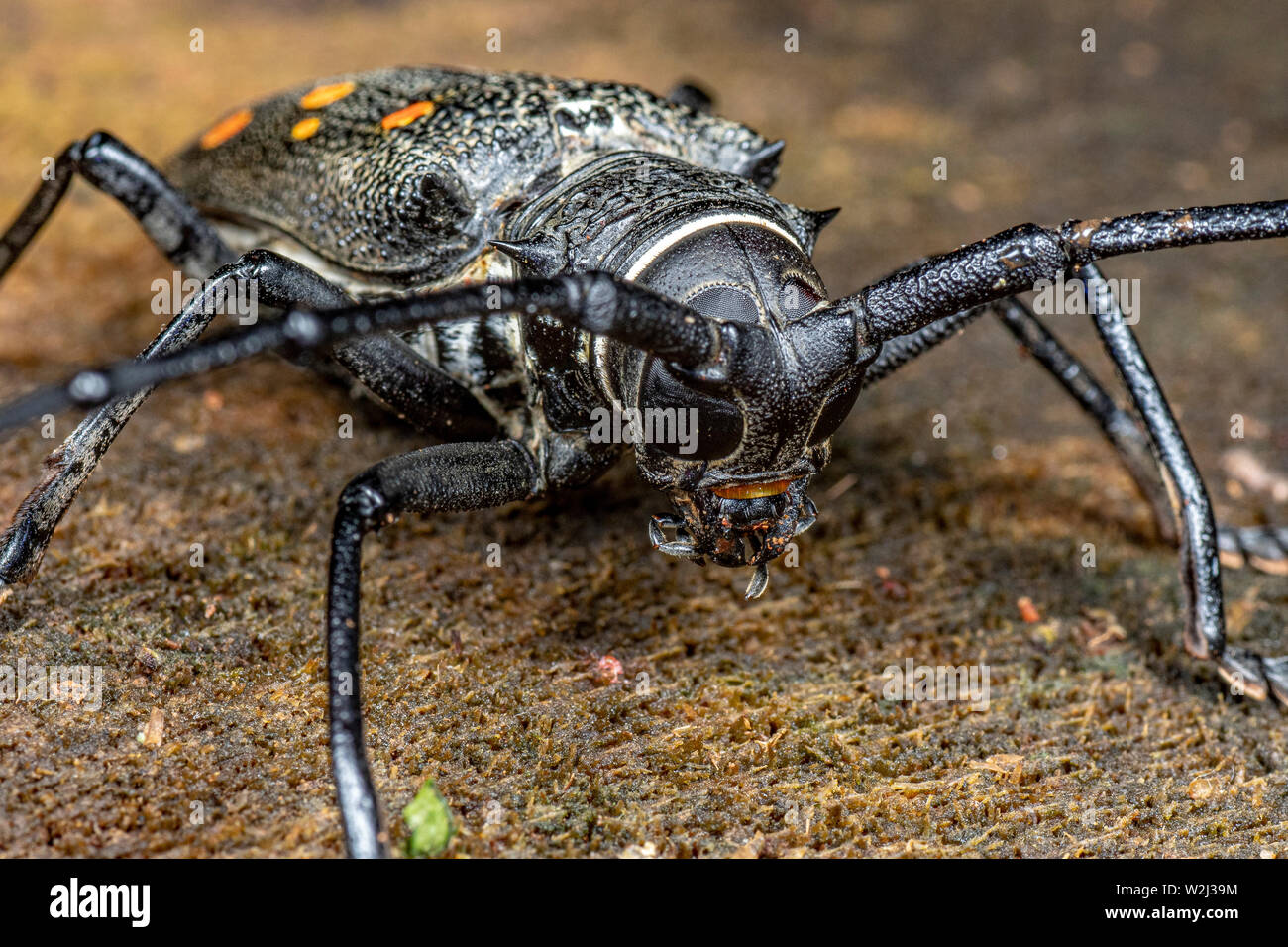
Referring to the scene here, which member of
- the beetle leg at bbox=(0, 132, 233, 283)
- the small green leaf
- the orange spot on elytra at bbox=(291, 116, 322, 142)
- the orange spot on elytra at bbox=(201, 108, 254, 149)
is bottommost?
the small green leaf

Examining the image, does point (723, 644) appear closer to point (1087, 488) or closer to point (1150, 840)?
point (1150, 840)

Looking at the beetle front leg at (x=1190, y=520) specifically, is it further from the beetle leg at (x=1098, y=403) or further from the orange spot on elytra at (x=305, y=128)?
the orange spot on elytra at (x=305, y=128)

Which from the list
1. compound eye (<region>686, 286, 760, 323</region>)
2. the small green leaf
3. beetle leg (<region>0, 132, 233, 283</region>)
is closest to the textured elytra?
beetle leg (<region>0, 132, 233, 283</region>)

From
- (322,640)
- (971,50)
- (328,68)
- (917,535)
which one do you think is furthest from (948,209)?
(322,640)

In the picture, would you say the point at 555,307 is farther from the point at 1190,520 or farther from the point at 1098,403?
the point at 1098,403

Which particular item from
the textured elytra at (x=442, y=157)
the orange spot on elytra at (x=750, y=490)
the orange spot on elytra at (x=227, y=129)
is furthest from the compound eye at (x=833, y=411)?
the orange spot on elytra at (x=227, y=129)

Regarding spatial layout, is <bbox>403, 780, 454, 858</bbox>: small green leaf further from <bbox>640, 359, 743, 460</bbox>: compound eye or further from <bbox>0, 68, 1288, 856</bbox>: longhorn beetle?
<bbox>640, 359, 743, 460</bbox>: compound eye

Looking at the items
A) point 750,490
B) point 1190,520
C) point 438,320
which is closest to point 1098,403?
point 1190,520

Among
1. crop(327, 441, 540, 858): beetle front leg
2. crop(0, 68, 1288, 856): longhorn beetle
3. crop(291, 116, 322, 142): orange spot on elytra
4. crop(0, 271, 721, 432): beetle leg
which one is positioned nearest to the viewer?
crop(0, 271, 721, 432): beetle leg
